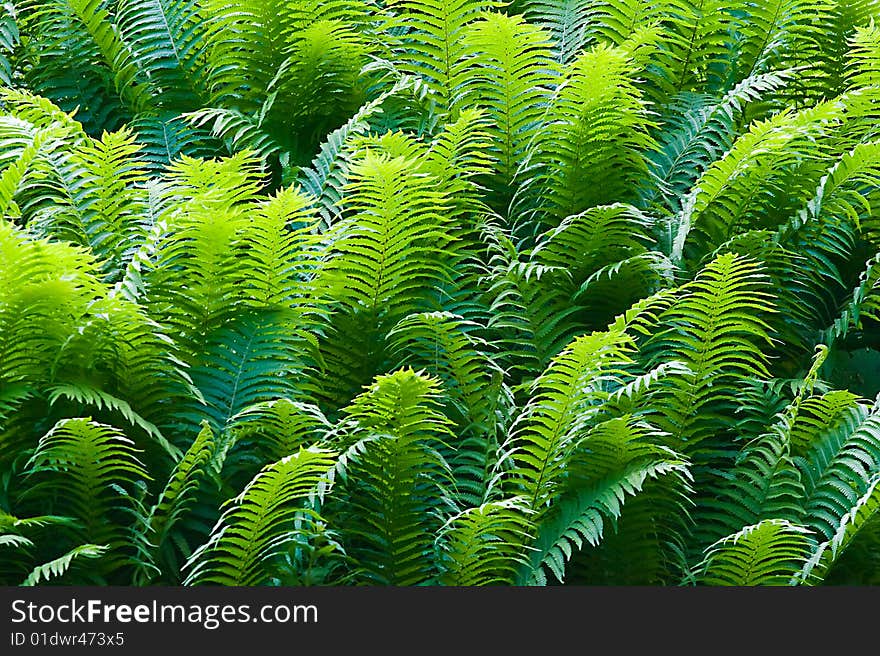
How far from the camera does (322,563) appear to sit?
279 centimetres

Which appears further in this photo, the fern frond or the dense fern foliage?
the dense fern foliage

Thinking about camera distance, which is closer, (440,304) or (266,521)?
(266,521)

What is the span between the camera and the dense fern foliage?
271 cm

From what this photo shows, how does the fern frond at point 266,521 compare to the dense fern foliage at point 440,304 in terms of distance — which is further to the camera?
the dense fern foliage at point 440,304

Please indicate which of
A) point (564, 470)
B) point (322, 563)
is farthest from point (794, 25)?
point (322, 563)

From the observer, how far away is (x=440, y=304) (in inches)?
128

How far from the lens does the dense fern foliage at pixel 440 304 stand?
271cm

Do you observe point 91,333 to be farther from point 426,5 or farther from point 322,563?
point 426,5

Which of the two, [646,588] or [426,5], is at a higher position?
[426,5]

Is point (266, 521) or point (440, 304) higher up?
point (440, 304)

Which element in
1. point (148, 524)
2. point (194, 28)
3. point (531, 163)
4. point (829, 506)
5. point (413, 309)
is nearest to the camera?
point (148, 524)

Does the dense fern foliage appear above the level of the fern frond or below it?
above

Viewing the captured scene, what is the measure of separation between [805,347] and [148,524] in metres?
1.98

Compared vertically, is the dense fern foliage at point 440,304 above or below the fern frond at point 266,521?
above
